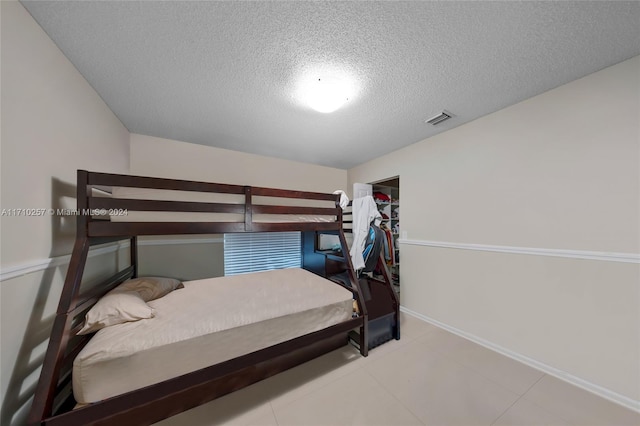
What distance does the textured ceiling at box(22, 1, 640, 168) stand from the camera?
3.43 feet

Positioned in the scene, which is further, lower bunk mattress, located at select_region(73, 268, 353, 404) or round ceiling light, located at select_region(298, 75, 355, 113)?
round ceiling light, located at select_region(298, 75, 355, 113)

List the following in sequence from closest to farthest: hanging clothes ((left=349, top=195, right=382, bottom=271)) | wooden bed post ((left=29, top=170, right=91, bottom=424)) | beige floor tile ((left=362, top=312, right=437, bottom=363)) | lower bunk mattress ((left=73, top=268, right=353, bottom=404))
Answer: wooden bed post ((left=29, top=170, right=91, bottom=424))
lower bunk mattress ((left=73, top=268, right=353, bottom=404))
beige floor tile ((left=362, top=312, right=437, bottom=363))
hanging clothes ((left=349, top=195, right=382, bottom=271))

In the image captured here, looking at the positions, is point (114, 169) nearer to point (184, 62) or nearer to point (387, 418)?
point (184, 62)

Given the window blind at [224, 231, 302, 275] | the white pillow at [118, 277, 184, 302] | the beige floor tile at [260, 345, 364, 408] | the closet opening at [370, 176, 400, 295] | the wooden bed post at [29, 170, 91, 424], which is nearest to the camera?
the wooden bed post at [29, 170, 91, 424]

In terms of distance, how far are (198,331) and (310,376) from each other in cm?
102

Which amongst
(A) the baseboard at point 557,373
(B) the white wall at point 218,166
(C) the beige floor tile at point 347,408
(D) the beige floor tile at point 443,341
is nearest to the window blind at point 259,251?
(B) the white wall at point 218,166

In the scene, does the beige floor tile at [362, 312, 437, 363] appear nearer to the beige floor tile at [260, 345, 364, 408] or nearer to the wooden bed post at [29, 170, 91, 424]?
the beige floor tile at [260, 345, 364, 408]

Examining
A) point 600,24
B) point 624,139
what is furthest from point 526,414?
point 600,24

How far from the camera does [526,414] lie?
133cm

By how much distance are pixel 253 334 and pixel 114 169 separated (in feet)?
7.28

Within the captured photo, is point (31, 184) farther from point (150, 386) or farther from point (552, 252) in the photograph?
point (552, 252)

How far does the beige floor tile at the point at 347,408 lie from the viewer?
1.28 m

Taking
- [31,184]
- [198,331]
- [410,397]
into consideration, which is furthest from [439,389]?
[31,184]

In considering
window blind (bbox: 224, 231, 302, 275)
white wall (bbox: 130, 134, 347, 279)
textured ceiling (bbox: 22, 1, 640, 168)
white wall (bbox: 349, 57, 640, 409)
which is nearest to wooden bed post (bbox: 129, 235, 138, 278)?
white wall (bbox: 130, 134, 347, 279)
